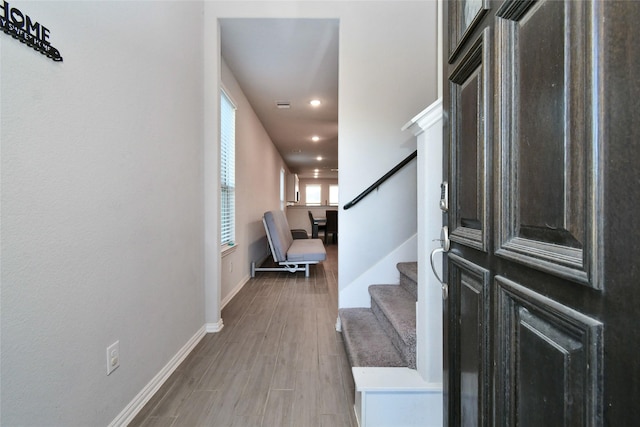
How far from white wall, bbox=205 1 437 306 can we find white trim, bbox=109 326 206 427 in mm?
1266

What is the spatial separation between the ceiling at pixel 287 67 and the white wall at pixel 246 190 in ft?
0.68

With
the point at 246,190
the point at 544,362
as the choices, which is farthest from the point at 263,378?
the point at 246,190

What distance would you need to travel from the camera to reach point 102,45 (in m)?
1.26

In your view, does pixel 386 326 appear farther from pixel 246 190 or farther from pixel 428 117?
pixel 246 190

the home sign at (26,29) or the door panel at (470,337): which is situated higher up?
the home sign at (26,29)

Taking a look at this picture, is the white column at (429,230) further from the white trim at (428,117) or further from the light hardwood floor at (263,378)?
the light hardwood floor at (263,378)

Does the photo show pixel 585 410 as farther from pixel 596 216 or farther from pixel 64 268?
pixel 64 268

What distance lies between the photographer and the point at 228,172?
3.40m

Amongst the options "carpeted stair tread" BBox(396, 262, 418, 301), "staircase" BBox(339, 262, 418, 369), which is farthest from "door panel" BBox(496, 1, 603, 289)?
"carpeted stair tread" BBox(396, 262, 418, 301)

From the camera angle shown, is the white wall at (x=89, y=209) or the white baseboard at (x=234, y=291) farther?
the white baseboard at (x=234, y=291)

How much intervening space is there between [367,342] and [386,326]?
7.6 inches

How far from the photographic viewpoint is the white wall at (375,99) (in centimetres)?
240

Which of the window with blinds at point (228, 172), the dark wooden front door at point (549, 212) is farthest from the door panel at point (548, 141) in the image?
the window with blinds at point (228, 172)

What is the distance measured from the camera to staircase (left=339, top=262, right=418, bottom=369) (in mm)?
1565
